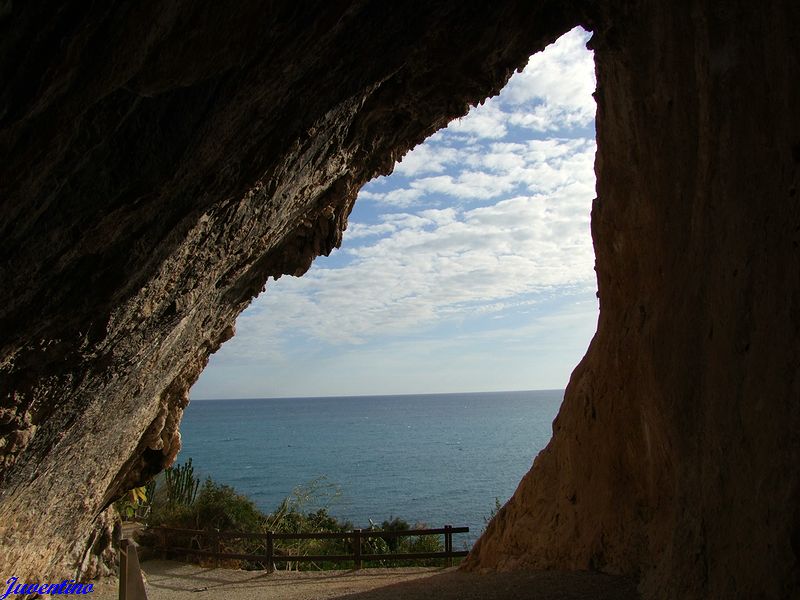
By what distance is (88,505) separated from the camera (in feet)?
36.9

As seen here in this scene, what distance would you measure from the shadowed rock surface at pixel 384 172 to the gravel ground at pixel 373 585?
0.72 m

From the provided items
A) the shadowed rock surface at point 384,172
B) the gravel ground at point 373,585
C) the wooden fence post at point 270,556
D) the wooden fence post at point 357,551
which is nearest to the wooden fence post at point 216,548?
the gravel ground at point 373,585

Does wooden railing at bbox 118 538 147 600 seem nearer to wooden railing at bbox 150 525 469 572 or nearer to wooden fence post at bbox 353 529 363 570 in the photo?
wooden railing at bbox 150 525 469 572

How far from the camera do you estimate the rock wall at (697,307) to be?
5.32 m

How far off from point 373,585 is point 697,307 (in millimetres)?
9233

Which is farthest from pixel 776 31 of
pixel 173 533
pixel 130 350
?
pixel 173 533

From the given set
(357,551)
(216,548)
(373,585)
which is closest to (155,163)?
(373,585)

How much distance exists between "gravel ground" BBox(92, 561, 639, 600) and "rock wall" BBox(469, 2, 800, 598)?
69cm

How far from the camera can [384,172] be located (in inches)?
449

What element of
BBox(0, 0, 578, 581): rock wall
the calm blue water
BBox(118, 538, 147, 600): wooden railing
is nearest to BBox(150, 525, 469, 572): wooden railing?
BBox(0, 0, 578, 581): rock wall

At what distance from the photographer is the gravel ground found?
917cm

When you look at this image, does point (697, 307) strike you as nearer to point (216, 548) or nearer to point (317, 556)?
point (317, 556)

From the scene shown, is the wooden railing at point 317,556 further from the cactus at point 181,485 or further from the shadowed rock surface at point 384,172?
the cactus at point 181,485

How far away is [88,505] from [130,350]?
441cm
